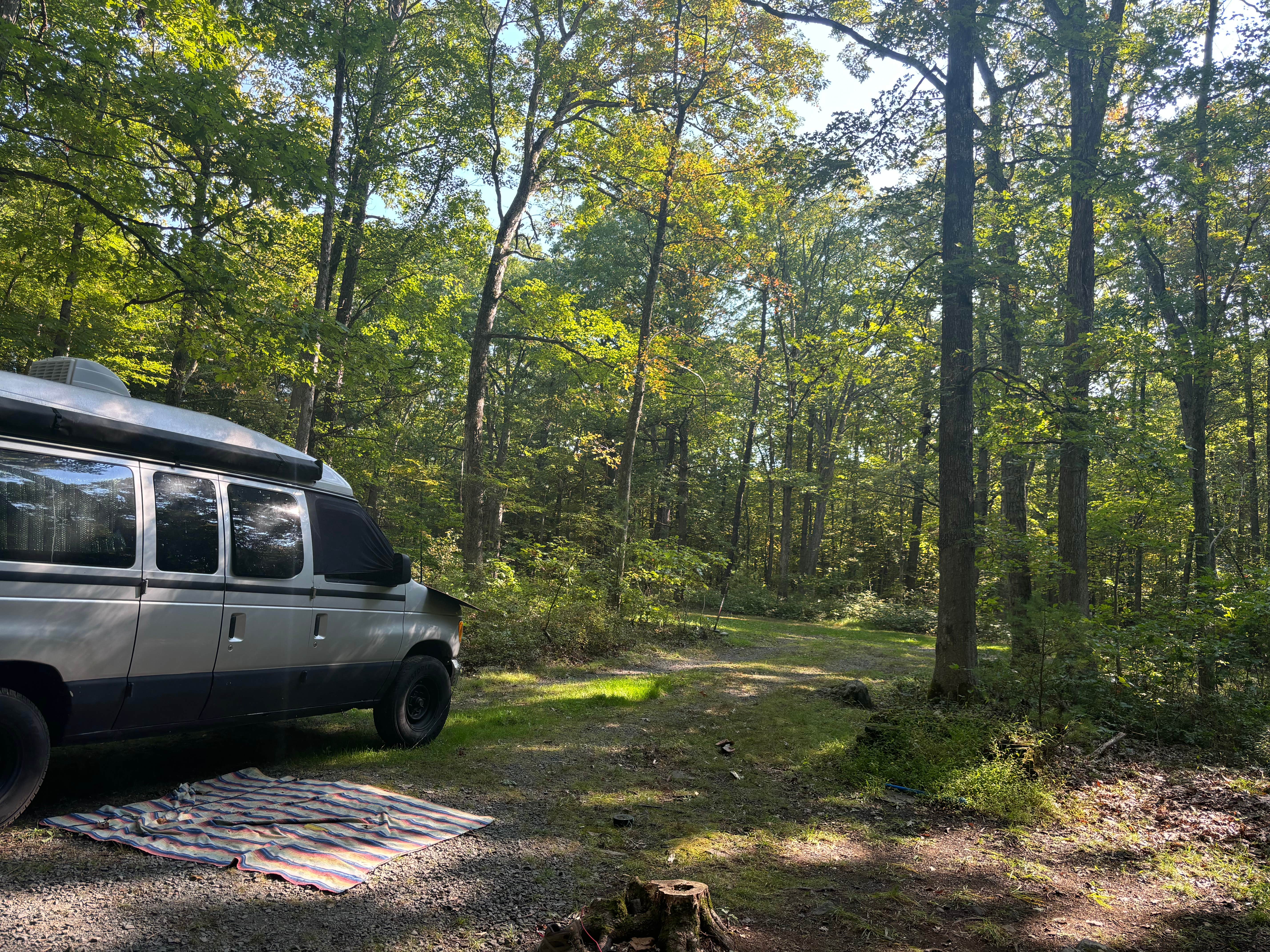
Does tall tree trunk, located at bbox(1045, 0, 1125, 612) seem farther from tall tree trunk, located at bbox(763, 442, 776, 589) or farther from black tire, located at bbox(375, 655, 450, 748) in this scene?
tall tree trunk, located at bbox(763, 442, 776, 589)

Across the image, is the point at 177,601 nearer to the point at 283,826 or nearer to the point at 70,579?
the point at 70,579

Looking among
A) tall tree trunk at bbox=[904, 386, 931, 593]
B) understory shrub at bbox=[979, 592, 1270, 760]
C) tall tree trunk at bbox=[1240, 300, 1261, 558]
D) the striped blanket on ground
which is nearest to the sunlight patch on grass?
the striped blanket on ground

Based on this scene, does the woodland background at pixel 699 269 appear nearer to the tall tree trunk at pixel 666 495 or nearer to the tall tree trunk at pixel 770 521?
the tall tree trunk at pixel 666 495

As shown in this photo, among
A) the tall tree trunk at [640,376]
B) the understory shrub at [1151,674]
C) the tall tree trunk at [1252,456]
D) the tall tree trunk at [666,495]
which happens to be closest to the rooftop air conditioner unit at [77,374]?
the understory shrub at [1151,674]

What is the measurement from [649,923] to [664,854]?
4.94ft

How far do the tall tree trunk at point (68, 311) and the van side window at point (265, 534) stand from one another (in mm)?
8072

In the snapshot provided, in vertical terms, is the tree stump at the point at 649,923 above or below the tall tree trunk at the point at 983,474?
below

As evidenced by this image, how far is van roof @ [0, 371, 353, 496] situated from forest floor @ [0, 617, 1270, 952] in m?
2.16

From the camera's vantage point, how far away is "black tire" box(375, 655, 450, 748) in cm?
605

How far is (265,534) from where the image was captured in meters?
5.07

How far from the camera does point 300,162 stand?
31.8ft

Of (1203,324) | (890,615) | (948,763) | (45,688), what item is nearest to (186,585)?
(45,688)

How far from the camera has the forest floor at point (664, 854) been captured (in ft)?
10.5

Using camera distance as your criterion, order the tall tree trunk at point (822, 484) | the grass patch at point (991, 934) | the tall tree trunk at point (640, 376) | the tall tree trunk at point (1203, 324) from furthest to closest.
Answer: the tall tree trunk at point (822, 484) → the tall tree trunk at point (640, 376) → the tall tree trunk at point (1203, 324) → the grass patch at point (991, 934)
